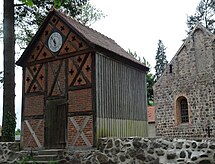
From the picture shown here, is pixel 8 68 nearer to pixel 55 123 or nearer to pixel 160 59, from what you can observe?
pixel 55 123

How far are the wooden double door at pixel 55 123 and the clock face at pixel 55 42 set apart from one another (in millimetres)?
2241

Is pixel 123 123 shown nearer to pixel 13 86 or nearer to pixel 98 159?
pixel 98 159

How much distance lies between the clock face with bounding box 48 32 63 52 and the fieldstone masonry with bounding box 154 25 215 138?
Answer: 9704mm

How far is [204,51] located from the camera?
1917cm

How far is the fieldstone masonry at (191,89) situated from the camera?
18.2m

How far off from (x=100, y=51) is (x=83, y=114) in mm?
2586

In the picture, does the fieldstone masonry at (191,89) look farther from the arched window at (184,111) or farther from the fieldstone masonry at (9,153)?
the fieldstone masonry at (9,153)

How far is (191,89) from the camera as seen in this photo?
62.7ft

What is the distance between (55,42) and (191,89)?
9979mm

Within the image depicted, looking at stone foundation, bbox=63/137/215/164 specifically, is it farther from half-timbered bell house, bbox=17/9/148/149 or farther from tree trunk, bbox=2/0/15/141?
tree trunk, bbox=2/0/15/141

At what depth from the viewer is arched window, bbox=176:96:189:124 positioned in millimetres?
19422

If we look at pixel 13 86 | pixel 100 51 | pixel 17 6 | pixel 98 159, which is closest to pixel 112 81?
pixel 100 51

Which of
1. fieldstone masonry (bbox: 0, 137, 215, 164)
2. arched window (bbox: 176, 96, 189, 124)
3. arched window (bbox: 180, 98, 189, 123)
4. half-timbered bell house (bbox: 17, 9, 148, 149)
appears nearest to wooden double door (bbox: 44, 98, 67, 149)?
half-timbered bell house (bbox: 17, 9, 148, 149)

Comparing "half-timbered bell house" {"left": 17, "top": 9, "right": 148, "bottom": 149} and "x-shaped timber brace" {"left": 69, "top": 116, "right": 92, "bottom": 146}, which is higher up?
"half-timbered bell house" {"left": 17, "top": 9, "right": 148, "bottom": 149}
